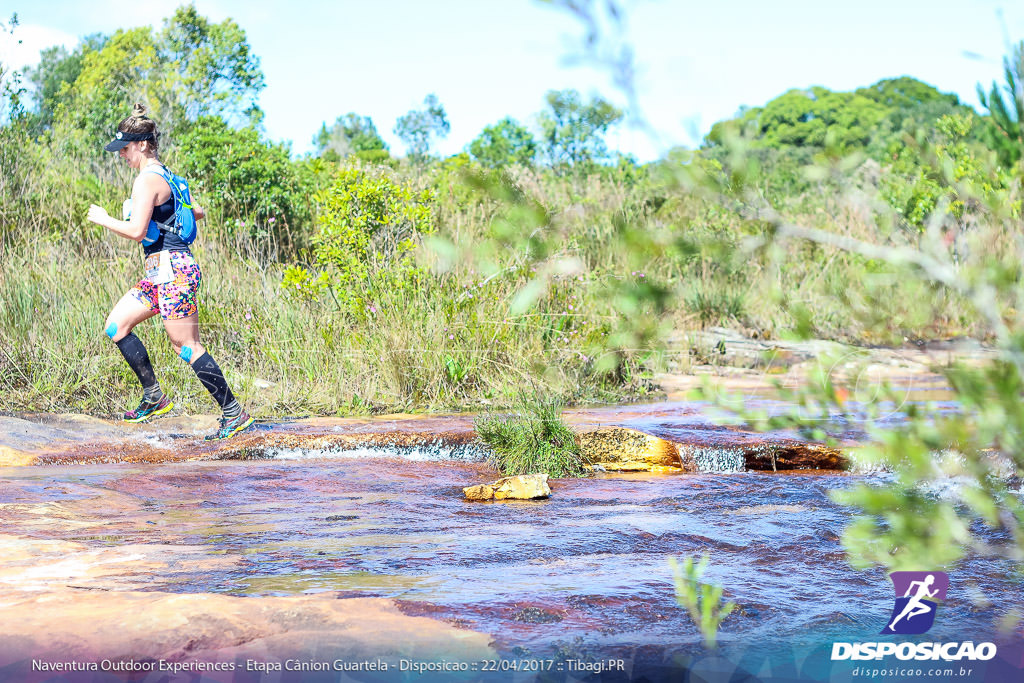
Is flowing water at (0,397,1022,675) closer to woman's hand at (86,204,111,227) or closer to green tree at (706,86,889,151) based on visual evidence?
woman's hand at (86,204,111,227)

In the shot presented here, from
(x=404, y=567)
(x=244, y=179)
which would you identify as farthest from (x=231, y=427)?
(x=244, y=179)

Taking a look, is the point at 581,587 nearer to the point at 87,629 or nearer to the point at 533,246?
the point at 87,629

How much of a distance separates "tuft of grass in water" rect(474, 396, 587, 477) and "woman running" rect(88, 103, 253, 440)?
1.77 metres

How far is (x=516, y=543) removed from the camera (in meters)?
3.84

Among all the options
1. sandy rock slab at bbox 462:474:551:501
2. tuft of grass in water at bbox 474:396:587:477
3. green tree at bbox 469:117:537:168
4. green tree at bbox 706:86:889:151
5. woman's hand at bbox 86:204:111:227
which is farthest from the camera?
green tree at bbox 706:86:889:151

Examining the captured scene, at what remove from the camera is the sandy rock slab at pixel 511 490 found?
4.84 m

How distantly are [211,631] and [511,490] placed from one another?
2.39 m

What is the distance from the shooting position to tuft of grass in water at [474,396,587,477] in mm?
5707

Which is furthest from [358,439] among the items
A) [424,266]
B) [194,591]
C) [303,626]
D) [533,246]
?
[533,246]

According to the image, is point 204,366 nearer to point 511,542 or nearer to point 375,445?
point 375,445

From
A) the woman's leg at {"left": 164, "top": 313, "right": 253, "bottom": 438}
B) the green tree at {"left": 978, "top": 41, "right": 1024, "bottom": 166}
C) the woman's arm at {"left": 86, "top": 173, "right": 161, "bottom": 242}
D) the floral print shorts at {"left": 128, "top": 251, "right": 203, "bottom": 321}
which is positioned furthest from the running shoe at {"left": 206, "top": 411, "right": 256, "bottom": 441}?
the green tree at {"left": 978, "top": 41, "right": 1024, "bottom": 166}

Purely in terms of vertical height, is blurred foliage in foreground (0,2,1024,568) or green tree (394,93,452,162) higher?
green tree (394,93,452,162)

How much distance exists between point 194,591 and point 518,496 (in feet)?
6.79

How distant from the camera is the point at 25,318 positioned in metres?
7.93
